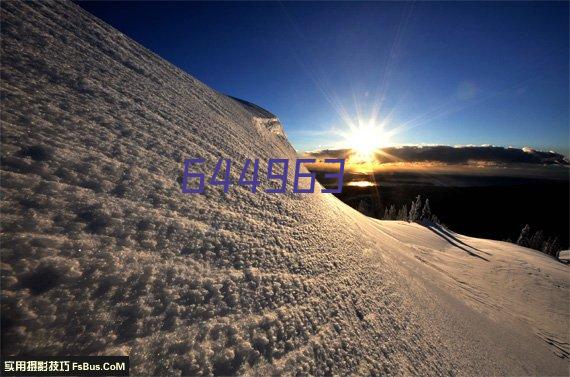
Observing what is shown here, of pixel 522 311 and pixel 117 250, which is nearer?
pixel 117 250

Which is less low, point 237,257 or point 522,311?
point 237,257

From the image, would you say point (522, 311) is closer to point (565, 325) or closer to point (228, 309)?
point (565, 325)

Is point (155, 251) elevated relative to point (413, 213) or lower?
elevated

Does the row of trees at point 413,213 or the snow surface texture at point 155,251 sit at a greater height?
the snow surface texture at point 155,251

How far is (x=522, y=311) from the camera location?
410cm

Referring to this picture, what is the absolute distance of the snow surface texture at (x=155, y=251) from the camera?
0.76 m

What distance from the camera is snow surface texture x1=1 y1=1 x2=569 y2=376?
0.76 meters

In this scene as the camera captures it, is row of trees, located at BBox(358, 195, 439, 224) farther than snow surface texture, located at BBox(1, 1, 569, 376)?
Yes

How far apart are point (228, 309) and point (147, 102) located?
4.78 feet

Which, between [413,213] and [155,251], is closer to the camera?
[155,251]

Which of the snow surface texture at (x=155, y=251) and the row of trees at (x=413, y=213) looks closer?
the snow surface texture at (x=155, y=251)

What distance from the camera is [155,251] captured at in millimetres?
993

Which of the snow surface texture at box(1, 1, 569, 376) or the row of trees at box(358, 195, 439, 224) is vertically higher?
the snow surface texture at box(1, 1, 569, 376)

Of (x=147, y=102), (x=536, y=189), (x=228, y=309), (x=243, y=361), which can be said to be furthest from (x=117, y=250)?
(x=536, y=189)
